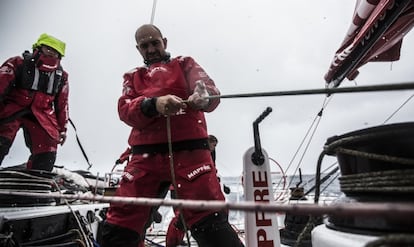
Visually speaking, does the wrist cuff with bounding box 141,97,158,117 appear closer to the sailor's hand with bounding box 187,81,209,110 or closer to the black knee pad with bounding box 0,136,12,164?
the sailor's hand with bounding box 187,81,209,110

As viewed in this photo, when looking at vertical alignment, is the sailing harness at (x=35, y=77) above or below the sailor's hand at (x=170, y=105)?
above

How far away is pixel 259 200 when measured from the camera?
4.48 feet

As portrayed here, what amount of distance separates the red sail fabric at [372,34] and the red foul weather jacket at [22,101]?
2615 mm

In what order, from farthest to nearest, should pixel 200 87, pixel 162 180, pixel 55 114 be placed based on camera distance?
pixel 55 114
pixel 162 180
pixel 200 87

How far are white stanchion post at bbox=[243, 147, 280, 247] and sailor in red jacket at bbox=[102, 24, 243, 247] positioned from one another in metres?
0.08

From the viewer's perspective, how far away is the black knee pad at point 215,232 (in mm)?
1279

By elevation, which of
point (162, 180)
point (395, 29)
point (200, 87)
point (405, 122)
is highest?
point (395, 29)

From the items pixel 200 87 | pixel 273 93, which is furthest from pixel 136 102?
pixel 273 93

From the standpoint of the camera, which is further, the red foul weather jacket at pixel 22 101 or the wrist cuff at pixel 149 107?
the red foul weather jacket at pixel 22 101

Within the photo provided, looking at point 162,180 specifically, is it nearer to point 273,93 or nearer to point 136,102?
point 136,102

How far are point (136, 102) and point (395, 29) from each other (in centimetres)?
197

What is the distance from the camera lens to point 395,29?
2.28 m

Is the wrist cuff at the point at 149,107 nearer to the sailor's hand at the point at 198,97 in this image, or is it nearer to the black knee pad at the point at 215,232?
the sailor's hand at the point at 198,97

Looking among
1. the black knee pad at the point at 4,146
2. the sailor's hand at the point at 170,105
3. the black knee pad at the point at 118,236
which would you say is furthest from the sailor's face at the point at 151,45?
the black knee pad at the point at 4,146
